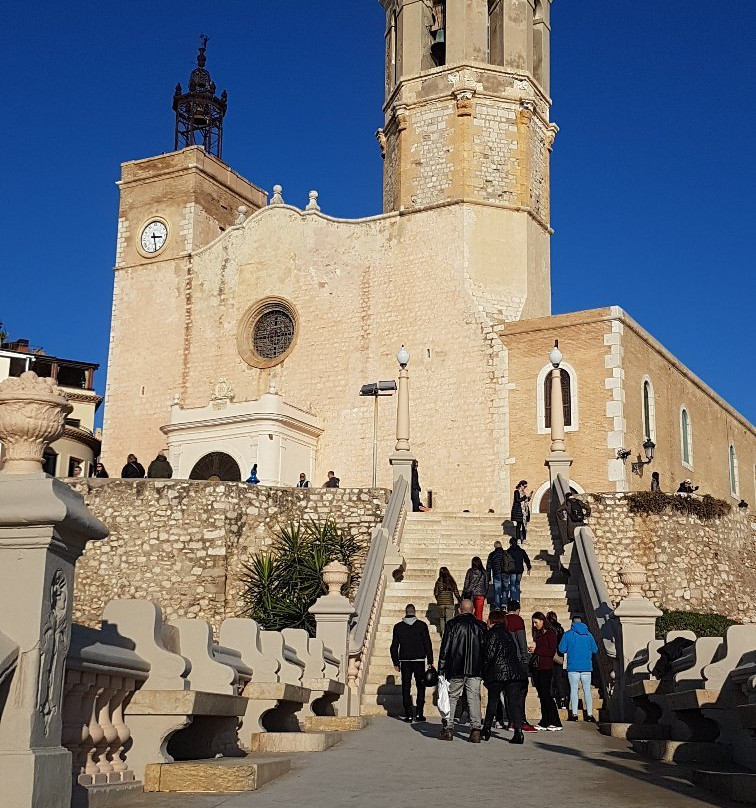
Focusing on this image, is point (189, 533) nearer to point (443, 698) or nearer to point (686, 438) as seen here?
point (443, 698)

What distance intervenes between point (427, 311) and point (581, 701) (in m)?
17.0

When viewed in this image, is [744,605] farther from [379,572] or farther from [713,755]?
[713,755]

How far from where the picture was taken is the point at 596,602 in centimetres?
1712

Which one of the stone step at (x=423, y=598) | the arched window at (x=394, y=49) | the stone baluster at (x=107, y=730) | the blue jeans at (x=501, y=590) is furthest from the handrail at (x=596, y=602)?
the arched window at (x=394, y=49)

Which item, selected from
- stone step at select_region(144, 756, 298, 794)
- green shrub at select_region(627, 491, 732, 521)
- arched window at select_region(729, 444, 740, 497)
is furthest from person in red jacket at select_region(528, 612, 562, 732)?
arched window at select_region(729, 444, 740, 497)

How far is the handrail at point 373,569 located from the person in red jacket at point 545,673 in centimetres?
267

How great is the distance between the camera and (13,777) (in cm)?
493

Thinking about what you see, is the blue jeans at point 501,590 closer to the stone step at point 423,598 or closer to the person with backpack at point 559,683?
the stone step at point 423,598

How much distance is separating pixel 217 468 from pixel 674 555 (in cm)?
1280

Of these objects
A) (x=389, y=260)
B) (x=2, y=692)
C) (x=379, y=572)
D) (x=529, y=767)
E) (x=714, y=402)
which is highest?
(x=389, y=260)

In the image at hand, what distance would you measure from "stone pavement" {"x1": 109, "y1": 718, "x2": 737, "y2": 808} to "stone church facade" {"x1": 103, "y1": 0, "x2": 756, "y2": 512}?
17634 mm

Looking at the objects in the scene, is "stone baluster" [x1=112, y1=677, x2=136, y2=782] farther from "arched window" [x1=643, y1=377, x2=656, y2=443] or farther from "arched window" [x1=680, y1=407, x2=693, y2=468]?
"arched window" [x1=680, y1=407, x2=693, y2=468]

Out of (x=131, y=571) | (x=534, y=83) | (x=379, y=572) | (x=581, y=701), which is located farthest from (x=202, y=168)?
(x=581, y=701)

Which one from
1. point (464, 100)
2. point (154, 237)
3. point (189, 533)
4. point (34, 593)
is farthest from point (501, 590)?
point (154, 237)
